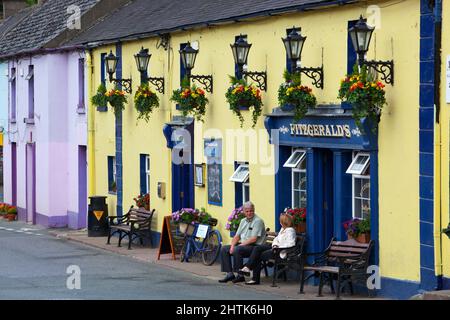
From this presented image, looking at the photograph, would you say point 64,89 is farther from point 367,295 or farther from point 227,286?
point 367,295

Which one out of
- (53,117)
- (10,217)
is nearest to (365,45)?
(53,117)

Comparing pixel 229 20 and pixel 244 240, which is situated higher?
pixel 229 20

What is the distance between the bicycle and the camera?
24094 mm

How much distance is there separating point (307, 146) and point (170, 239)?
17.7 feet

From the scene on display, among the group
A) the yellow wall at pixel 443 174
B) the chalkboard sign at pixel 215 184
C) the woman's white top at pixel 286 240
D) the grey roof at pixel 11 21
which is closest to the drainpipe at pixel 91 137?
the chalkboard sign at pixel 215 184

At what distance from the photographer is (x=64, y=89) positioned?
35.8 meters

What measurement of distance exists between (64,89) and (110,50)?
202 inches

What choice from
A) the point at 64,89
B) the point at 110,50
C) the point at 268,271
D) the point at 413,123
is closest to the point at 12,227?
the point at 64,89

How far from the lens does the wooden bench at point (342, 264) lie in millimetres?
18547

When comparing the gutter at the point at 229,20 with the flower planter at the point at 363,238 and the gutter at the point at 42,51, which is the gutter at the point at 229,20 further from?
the flower planter at the point at 363,238

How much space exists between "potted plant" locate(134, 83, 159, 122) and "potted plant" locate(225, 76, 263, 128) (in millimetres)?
5264

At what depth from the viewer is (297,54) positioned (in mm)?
20000

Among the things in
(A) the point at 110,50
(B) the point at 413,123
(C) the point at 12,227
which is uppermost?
(A) the point at 110,50

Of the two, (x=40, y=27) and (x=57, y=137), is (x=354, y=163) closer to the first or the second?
(x=57, y=137)
